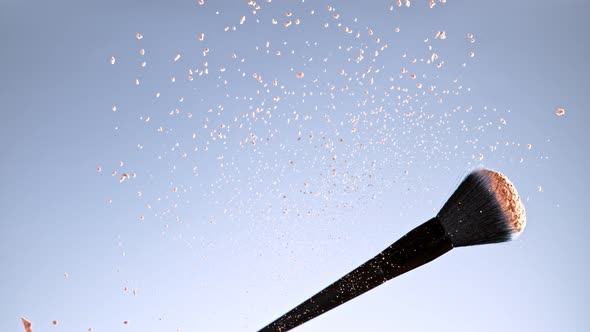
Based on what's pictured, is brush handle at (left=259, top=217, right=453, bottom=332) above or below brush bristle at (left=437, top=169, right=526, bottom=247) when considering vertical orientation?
below

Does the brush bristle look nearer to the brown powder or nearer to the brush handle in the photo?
the brown powder

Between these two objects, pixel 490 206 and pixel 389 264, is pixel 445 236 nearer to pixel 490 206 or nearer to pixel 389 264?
pixel 389 264

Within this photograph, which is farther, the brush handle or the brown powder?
the brown powder

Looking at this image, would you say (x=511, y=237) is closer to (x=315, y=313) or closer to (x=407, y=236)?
(x=407, y=236)

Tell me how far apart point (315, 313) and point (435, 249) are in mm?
614

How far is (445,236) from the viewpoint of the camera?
2.18 metres

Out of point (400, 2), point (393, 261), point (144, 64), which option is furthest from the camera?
point (144, 64)

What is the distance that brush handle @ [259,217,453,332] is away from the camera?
2059mm

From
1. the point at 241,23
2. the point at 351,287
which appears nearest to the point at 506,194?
the point at 351,287

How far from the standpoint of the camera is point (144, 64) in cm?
381

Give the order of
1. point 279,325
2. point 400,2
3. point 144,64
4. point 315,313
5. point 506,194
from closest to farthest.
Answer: point 315,313
point 279,325
point 506,194
point 400,2
point 144,64

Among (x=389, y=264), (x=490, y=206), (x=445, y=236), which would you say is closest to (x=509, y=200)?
(x=490, y=206)

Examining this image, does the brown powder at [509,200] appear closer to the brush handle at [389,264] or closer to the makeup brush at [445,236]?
the makeup brush at [445,236]

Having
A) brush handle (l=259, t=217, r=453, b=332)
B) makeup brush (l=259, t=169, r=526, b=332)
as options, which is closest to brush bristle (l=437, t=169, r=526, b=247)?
makeup brush (l=259, t=169, r=526, b=332)
